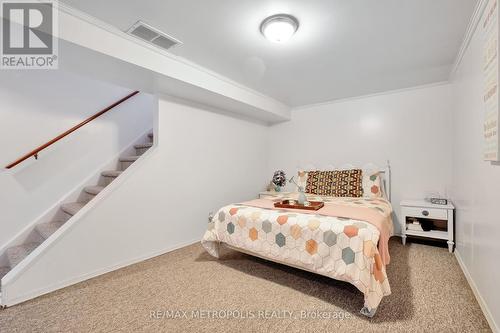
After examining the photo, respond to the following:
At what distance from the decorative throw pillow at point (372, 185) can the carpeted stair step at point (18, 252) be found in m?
4.03

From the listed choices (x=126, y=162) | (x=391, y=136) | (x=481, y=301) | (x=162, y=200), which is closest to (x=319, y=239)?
(x=481, y=301)

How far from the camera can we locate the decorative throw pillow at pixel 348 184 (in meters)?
3.20

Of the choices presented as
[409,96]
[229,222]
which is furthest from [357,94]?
[229,222]

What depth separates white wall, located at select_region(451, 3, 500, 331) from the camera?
147 cm

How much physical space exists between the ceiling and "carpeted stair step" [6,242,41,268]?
2375 millimetres

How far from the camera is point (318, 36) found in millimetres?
2031

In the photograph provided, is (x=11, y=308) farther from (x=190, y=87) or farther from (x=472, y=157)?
(x=472, y=157)

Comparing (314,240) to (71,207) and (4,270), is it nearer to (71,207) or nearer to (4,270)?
(71,207)

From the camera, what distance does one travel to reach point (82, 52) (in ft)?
6.20

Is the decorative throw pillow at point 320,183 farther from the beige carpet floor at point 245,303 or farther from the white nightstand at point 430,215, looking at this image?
the beige carpet floor at point 245,303

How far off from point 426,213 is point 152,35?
3603 millimetres

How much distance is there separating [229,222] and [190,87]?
1637mm

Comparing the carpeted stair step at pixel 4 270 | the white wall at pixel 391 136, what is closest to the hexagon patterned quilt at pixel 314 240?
the white wall at pixel 391 136

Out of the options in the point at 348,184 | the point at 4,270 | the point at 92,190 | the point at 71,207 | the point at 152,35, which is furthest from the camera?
→ the point at 348,184
